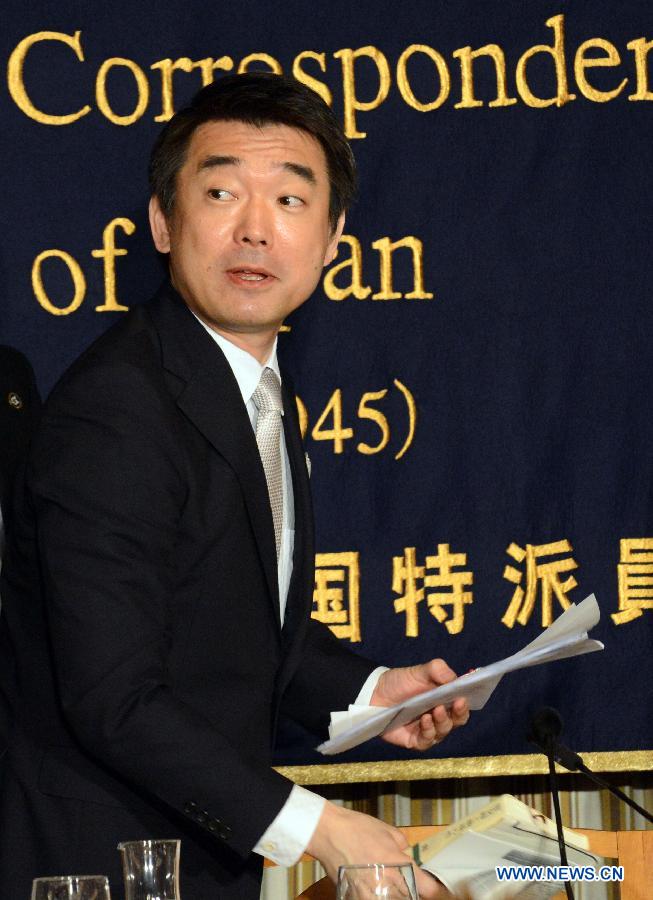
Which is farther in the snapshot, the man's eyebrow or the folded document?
the man's eyebrow

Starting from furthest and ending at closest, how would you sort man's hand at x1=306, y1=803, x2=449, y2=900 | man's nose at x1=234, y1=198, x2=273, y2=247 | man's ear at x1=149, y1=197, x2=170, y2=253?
man's ear at x1=149, y1=197, x2=170, y2=253
man's nose at x1=234, y1=198, x2=273, y2=247
man's hand at x1=306, y1=803, x2=449, y2=900

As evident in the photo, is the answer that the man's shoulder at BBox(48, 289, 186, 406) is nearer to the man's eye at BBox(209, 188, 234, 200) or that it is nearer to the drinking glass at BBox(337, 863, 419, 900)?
the man's eye at BBox(209, 188, 234, 200)

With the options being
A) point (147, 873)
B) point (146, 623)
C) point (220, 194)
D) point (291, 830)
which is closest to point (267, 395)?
point (220, 194)

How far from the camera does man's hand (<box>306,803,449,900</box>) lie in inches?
51.3

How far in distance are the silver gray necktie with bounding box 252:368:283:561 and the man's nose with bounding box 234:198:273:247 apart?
182 millimetres

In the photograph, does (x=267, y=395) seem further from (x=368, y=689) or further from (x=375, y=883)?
(x=375, y=883)

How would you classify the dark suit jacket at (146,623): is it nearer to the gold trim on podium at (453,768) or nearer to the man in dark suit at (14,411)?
the man in dark suit at (14,411)

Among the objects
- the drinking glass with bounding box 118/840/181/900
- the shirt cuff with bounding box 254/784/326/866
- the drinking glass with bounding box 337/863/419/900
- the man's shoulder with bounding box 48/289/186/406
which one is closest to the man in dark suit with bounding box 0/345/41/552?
the man's shoulder with bounding box 48/289/186/406

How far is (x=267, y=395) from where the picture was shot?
1.76 meters

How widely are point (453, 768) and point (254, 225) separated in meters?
0.92

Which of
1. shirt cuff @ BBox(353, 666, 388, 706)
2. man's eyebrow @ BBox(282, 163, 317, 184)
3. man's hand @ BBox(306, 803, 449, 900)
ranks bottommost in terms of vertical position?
man's hand @ BBox(306, 803, 449, 900)

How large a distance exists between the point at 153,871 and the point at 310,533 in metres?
0.68

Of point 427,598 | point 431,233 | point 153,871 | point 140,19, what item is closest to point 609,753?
point 427,598

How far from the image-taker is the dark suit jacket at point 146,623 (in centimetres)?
133
